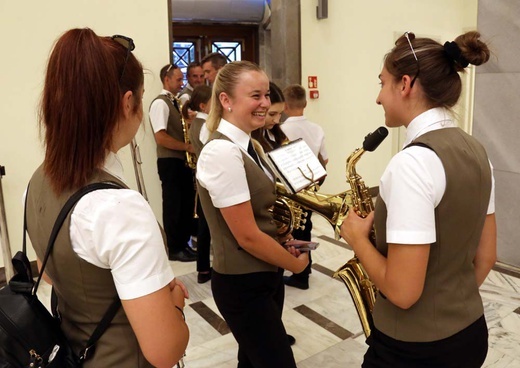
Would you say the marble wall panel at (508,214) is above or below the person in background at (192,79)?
below

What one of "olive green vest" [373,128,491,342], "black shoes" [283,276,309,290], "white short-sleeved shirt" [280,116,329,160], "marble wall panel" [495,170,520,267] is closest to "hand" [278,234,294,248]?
"olive green vest" [373,128,491,342]

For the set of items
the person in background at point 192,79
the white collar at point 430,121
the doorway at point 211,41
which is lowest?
the white collar at point 430,121

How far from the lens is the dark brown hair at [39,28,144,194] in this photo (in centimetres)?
94

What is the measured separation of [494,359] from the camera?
2590 millimetres

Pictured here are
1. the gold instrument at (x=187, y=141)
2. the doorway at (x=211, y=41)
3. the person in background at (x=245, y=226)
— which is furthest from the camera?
the doorway at (x=211, y=41)

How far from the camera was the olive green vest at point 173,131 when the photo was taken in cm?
424

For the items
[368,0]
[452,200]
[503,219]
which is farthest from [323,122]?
[452,200]

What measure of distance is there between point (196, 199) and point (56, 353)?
3.29 meters

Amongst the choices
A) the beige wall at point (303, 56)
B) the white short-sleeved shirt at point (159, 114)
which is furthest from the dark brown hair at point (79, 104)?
the white short-sleeved shirt at point (159, 114)

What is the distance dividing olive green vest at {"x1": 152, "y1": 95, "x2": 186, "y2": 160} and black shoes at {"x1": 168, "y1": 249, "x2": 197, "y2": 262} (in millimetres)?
917

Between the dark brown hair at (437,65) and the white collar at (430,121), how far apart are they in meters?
0.03

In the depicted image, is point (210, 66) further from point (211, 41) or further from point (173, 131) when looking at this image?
point (211, 41)

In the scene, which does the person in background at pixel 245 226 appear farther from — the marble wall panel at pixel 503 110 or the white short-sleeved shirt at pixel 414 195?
the marble wall panel at pixel 503 110

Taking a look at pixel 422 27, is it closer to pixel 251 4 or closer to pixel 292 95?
pixel 251 4
